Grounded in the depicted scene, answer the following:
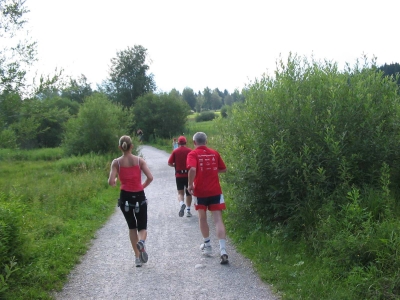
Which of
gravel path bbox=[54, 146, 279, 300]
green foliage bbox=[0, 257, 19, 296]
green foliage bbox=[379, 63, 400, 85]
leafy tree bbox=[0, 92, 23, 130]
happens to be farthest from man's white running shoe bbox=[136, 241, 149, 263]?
leafy tree bbox=[0, 92, 23, 130]

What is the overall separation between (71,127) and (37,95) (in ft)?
43.5

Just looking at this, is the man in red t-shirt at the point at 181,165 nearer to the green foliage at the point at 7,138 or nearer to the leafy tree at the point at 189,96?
the green foliage at the point at 7,138

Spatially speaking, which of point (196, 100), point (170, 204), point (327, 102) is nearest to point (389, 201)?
point (327, 102)

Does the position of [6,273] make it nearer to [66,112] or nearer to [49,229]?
[49,229]

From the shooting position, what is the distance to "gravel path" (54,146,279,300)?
17.0ft

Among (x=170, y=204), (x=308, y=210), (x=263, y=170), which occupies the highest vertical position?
(x=263, y=170)

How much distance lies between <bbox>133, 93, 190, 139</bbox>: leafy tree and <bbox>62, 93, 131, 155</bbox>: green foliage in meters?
23.2

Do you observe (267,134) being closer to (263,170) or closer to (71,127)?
(263,170)

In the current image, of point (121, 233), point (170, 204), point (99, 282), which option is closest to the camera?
point (99, 282)

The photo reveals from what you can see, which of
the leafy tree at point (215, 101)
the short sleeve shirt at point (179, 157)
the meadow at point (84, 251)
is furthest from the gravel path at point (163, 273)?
the leafy tree at point (215, 101)

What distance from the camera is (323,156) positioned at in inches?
263

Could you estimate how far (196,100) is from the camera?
109500 millimetres

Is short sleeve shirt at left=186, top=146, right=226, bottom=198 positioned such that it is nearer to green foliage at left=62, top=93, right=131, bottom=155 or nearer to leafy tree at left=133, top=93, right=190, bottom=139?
green foliage at left=62, top=93, right=131, bottom=155

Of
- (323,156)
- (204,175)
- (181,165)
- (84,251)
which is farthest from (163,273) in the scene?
(181,165)
